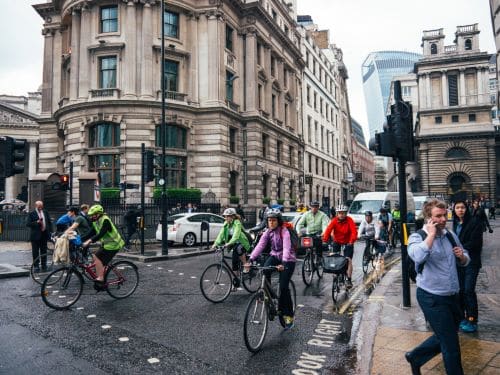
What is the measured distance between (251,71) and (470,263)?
31433mm

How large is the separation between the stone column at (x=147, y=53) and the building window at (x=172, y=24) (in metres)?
1.67

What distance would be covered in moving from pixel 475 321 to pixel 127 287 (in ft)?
21.0

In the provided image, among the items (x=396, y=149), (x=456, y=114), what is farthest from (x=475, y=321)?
(x=456, y=114)

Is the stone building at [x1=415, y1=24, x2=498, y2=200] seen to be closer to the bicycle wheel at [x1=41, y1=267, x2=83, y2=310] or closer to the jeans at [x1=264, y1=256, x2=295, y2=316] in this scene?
the jeans at [x1=264, y1=256, x2=295, y2=316]

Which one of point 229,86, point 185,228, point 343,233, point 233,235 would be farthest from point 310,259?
point 229,86

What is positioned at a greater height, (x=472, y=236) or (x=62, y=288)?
(x=472, y=236)

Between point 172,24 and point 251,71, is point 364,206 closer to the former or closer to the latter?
point 251,71

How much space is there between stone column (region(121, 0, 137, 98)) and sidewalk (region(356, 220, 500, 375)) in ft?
79.1

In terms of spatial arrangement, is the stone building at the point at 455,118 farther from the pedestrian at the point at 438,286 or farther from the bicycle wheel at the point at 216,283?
the pedestrian at the point at 438,286

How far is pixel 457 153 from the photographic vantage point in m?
64.0

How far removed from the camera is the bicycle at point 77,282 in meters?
7.55

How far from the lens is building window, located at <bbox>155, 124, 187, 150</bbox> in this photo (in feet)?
95.3

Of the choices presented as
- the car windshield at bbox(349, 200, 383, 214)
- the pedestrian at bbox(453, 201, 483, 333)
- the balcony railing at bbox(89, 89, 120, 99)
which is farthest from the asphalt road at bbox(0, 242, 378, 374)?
the balcony railing at bbox(89, 89, 120, 99)

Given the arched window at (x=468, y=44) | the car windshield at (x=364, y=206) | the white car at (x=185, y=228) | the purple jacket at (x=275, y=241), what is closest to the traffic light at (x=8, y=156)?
the purple jacket at (x=275, y=241)
